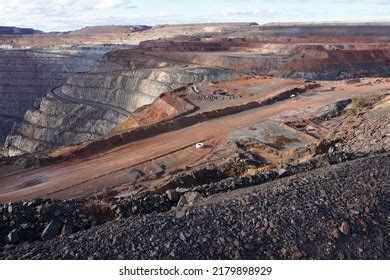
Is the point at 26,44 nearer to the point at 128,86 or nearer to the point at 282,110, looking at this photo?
the point at 128,86

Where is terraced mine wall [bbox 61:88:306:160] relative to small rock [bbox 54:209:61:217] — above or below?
below

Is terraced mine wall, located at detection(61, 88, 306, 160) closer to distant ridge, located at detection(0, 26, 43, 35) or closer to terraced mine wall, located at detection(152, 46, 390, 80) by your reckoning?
terraced mine wall, located at detection(152, 46, 390, 80)

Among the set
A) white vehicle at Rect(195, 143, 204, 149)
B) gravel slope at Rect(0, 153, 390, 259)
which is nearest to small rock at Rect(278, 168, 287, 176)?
gravel slope at Rect(0, 153, 390, 259)

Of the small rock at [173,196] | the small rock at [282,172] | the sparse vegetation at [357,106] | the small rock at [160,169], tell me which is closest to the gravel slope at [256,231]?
the small rock at [173,196]

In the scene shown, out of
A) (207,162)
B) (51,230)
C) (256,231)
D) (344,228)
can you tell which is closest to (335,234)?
(344,228)

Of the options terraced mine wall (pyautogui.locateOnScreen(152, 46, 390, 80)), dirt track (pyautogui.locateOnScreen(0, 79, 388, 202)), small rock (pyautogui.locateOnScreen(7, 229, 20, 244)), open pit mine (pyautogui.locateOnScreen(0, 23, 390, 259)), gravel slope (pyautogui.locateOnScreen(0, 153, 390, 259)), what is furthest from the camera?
terraced mine wall (pyautogui.locateOnScreen(152, 46, 390, 80))

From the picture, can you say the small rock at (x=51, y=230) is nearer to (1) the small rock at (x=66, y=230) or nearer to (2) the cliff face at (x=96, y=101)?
(1) the small rock at (x=66, y=230)
